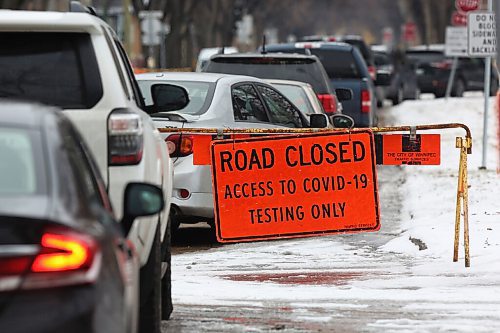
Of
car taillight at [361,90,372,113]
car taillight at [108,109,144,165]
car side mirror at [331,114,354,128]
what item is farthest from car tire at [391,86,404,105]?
car taillight at [108,109,144,165]

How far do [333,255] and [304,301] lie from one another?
3014 mm

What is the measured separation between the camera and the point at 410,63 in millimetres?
49562

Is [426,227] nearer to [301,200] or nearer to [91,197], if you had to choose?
[301,200]

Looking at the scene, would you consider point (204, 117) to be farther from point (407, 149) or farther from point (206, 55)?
point (206, 55)

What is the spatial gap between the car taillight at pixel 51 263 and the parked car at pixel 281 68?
14.4 metres

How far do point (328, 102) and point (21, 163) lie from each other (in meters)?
15.7

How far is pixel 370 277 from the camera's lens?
1134 cm

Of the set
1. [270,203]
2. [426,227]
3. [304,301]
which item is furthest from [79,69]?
[426,227]

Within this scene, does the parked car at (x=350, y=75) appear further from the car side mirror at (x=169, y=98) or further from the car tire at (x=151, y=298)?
the car tire at (x=151, y=298)

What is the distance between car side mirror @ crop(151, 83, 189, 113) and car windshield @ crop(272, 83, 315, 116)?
8257 mm

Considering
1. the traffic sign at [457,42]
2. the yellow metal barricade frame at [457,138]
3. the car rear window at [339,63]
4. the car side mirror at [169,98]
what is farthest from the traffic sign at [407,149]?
the traffic sign at [457,42]

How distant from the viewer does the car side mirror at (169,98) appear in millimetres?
9523

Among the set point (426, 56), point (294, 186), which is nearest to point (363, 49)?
point (426, 56)

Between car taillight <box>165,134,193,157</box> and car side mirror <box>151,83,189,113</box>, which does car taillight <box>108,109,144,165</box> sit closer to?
car side mirror <box>151,83,189,113</box>
